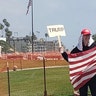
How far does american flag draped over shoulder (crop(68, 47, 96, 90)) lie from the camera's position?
406 inches

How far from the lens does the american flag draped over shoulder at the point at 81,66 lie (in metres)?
10.3

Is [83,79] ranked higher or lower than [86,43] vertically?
lower

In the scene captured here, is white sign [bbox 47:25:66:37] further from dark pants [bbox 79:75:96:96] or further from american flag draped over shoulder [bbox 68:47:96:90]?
dark pants [bbox 79:75:96:96]

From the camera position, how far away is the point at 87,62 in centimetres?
1052

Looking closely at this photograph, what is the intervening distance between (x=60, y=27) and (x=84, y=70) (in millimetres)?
1603

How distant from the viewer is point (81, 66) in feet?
34.4

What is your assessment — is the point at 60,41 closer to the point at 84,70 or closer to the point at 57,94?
the point at 84,70

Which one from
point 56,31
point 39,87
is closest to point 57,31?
point 56,31

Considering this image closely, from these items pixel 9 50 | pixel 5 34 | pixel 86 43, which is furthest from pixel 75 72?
pixel 5 34

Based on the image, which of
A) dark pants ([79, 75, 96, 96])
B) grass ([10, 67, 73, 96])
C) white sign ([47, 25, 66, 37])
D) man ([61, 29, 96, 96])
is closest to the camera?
man ([61, 29, 96, 96])

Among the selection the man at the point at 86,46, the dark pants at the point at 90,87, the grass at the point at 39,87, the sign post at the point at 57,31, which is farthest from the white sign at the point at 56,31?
the grass at the point at 39,87

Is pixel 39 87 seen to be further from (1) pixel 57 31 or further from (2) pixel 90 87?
(2) pixel 90 87

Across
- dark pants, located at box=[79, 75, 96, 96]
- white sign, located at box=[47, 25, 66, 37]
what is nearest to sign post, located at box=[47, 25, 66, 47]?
white sign, located at box=[47, 25, 66, 37]

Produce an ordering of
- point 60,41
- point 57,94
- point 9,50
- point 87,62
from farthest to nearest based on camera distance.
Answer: point 9,50, point 57,94, point 60,41, point 87,62
